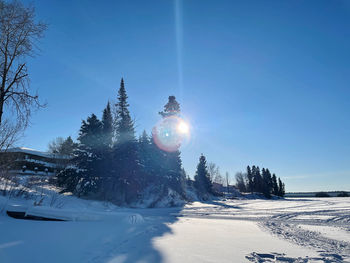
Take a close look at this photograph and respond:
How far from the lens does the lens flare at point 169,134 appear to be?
28.0m

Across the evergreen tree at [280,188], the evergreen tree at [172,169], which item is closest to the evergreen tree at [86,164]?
the evergreen tree at [172,169]

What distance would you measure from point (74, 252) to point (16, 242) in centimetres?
113

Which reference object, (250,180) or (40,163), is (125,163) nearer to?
(40,163)

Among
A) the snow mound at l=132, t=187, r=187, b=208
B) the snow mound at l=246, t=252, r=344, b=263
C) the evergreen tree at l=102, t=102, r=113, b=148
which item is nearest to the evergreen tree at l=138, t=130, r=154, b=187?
the snow mound at l=132, t=187, r=187, b=208

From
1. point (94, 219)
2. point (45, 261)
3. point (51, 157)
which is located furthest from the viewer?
point (51, 157)

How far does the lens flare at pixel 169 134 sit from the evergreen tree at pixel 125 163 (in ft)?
18.6

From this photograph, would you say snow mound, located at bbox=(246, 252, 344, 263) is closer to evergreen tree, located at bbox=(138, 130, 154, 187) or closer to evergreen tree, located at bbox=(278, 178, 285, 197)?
evergreen tree, located at bbox=(138, 130, 154, 187)

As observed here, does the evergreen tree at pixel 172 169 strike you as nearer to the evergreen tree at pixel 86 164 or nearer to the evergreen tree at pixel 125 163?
the evergreen tree at pixel 125 163

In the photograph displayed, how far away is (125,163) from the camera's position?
21578 millimetres

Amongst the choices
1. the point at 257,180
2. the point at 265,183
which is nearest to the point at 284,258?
the point at 265,183

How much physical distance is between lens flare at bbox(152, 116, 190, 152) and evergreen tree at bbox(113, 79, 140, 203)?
568cm

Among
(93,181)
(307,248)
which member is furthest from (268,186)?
(307,248)

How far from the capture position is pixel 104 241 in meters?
4.31

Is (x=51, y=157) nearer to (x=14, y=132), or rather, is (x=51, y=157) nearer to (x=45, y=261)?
(x=14, y=132)
